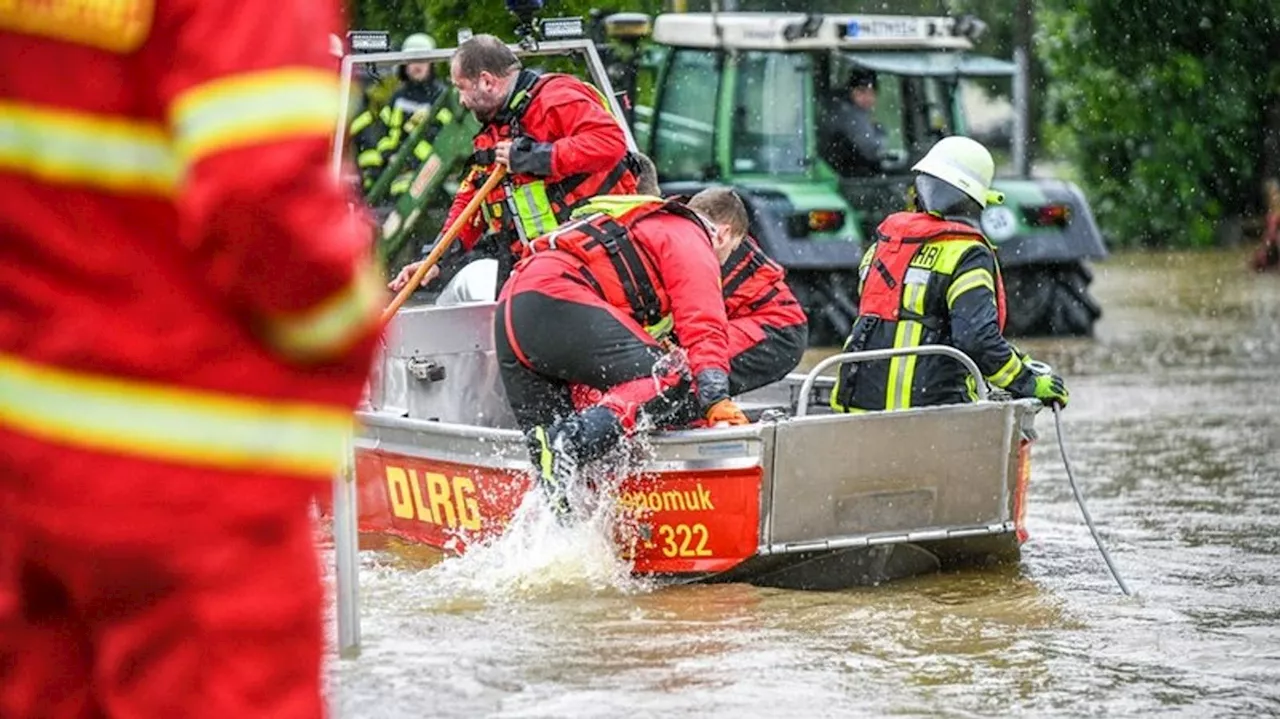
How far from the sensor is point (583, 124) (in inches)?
340

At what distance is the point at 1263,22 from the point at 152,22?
25.3 meters

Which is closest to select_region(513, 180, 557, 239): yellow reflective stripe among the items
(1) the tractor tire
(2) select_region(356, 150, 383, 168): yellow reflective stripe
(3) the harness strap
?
(3) the harness strap

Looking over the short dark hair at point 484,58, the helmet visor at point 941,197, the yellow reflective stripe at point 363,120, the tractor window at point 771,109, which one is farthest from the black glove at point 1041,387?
the tractor window at point 771,109

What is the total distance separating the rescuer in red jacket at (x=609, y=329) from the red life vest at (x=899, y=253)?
621 millimetres

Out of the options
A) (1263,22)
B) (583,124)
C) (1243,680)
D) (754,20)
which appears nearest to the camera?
(1243,680)

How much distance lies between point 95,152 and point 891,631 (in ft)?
15.9

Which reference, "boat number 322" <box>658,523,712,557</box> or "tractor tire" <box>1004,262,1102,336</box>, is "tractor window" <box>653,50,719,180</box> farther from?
"boat number 322" <box>658,523,712,557</box>

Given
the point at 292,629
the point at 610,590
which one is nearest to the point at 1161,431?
the point at 610,590

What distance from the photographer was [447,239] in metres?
9.02

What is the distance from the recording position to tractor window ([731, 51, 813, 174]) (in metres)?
16.8

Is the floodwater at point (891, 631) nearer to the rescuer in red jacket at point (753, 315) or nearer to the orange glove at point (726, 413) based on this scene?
the orange glove at point (726, 413)

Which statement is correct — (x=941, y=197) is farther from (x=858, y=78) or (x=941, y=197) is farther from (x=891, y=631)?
(x=858, y=78)

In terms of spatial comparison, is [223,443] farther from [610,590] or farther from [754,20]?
[754,20]

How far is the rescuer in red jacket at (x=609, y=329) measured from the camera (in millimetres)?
7559
